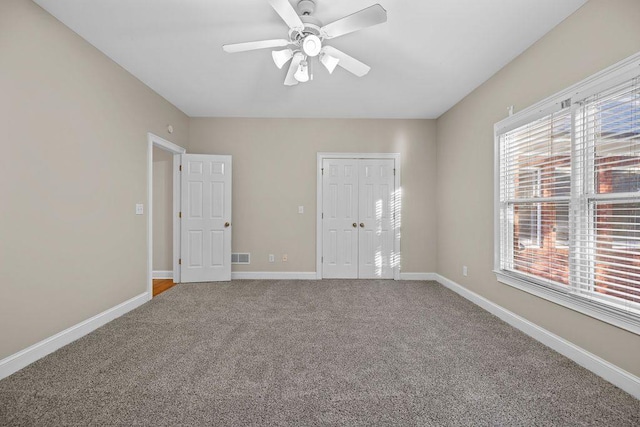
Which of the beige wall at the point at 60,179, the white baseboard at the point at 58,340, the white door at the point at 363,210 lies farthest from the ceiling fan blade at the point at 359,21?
the white baseboard at the point at 58,340

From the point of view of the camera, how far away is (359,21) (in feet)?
6.25

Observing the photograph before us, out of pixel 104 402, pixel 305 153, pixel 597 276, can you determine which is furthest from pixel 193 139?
pixel 597 276

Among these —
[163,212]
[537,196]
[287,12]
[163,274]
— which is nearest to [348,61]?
[287,12]

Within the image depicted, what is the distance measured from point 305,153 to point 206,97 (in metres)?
1.67

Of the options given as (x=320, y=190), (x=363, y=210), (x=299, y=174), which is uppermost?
(x=299, y=174)

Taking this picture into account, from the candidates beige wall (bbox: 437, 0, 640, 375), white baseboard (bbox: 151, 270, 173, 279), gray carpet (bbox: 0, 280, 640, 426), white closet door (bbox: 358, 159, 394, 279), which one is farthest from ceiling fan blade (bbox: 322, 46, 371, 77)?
white baseboard (bbox: 151, 270, 173, 279)

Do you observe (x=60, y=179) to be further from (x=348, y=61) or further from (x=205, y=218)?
(x=348, y=61)

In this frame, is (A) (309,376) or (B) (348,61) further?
(B) (348,61)

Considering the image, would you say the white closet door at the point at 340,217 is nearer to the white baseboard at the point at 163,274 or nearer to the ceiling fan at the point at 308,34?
the ceiling fan at the point at 308,34

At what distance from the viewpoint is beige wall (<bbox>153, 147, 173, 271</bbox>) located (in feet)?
15.9

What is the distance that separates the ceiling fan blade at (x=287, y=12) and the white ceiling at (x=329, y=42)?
270mm

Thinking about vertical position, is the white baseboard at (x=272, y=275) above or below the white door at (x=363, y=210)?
below

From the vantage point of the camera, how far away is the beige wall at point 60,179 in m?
2.01

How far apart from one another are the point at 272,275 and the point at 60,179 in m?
3.04
